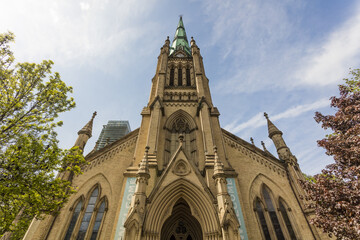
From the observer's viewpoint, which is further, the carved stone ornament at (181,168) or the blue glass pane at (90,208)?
the blue glass pane at (90,208)

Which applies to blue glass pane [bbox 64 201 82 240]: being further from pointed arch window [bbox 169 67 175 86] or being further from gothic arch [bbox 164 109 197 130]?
pointed arch window [bbox 169 67 175 86]

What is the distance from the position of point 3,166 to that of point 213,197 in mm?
9291

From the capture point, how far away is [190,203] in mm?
9984

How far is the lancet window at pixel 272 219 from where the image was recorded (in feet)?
34.5

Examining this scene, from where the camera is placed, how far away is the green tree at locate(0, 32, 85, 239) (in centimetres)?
686

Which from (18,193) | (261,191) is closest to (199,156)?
(261,191)

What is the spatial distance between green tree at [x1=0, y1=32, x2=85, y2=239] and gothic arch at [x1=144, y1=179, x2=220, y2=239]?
4.36 m

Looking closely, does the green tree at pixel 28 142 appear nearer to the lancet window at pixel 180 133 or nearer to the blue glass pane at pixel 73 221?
the blue glass pane at pixel 73 221

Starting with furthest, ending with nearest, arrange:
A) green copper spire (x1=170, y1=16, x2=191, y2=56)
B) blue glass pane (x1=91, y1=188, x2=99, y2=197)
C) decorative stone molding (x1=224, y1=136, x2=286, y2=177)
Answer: green copper spire (x1=170, y1=16, x2=191, y2=56) → decorative stone molding (x1=224, y1=136, x2=286, y2=177) → blue glass pane (x1=91, y1=188, x2=99, y2=197)

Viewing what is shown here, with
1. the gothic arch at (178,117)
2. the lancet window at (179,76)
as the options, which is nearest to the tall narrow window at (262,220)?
the gothic arch at (178,117)

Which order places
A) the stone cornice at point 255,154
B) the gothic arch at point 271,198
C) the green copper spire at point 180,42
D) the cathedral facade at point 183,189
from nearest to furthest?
the cathedral facade at point 183,189 → the gothic arch at point 271,198 → the stone cornice at point 255,154 → the green copper spire at point 180,42

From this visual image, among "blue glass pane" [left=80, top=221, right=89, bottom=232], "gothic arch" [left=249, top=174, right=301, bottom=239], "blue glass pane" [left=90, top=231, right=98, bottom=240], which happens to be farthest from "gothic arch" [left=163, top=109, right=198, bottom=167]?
"blue glass pane" [left=80, top=221, right=89, bottom=232]

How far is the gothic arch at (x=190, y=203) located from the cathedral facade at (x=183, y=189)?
45 millimetres

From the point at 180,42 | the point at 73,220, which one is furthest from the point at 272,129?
the point at 180,42
